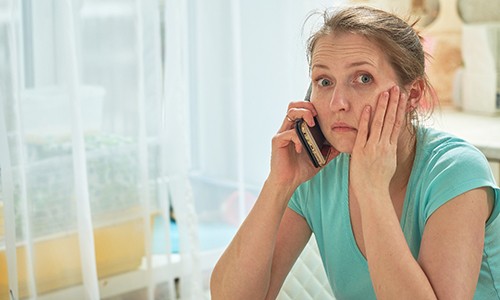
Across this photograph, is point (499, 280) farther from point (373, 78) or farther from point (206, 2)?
point (206, 2)

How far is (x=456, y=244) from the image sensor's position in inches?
48.3

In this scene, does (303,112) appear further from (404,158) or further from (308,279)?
(308,279)

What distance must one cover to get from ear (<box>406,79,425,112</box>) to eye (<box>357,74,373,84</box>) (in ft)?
0.27

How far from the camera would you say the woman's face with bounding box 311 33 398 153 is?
1.32m

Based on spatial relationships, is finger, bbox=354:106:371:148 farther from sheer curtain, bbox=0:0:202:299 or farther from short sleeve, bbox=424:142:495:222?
sheer curtain, bbox=0:0:202:299

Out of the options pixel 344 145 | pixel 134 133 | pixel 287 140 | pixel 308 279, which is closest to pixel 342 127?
pixel 344 145

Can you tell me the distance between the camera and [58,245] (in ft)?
5.74

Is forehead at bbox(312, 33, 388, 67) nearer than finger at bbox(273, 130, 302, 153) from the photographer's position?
Yes

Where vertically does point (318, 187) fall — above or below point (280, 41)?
below

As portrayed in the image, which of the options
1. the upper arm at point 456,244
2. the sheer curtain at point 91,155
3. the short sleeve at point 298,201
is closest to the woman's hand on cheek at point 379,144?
the upper arm at point 456,244

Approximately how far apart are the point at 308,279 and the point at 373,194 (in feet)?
1.09

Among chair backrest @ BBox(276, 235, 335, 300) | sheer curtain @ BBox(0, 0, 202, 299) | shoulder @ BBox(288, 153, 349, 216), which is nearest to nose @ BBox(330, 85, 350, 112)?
shoulder @ BBox(288, 153, 349, 216)

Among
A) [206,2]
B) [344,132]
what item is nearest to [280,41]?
[206,2]

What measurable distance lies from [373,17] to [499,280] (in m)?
0.49
